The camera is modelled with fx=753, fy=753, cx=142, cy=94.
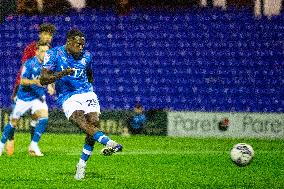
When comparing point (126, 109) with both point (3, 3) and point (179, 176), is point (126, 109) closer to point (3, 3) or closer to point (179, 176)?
point (3, 3)

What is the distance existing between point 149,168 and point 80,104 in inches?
84.3

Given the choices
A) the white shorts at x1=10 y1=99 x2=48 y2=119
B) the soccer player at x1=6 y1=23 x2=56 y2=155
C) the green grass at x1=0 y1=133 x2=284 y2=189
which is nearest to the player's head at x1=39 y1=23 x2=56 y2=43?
the soccer player at x1=6 y1=23 x2=56 y2=155

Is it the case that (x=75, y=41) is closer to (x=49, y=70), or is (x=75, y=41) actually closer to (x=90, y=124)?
(x=49, y=70)

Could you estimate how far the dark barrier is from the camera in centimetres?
2134

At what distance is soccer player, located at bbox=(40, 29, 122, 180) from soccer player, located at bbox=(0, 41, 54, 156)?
3557mm

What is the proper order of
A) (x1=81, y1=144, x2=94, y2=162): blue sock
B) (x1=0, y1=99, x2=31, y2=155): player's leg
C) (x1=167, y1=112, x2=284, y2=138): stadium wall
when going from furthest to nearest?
(x1=167, y1=112, x2=284, y2=138): stadium wall, (x1=0, y1=99, x2=31, y2=155): player's leg, (x1=81, y1=144, x2=94, y2=162): blue sock

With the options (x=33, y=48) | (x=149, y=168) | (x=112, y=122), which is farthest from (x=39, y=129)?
(x=112, y=122)

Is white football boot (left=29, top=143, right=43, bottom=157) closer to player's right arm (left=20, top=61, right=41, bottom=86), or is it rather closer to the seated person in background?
player's right arm (left=20, top=61, right=41, bottom=86)

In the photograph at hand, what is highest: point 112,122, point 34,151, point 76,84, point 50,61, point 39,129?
point 50,61

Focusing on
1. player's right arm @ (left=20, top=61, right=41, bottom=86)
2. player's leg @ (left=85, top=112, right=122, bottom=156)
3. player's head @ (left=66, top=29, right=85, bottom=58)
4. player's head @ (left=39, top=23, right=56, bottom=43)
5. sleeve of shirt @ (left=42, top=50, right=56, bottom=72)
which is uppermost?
player's head @ (left=39, top=23, right=56, bottom=43)

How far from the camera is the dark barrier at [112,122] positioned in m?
21.3

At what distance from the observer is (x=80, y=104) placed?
9922 mm

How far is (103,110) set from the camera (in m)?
21.8

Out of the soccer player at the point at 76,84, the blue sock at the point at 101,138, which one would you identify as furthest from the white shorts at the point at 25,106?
the blue sock at the point at 101,138
